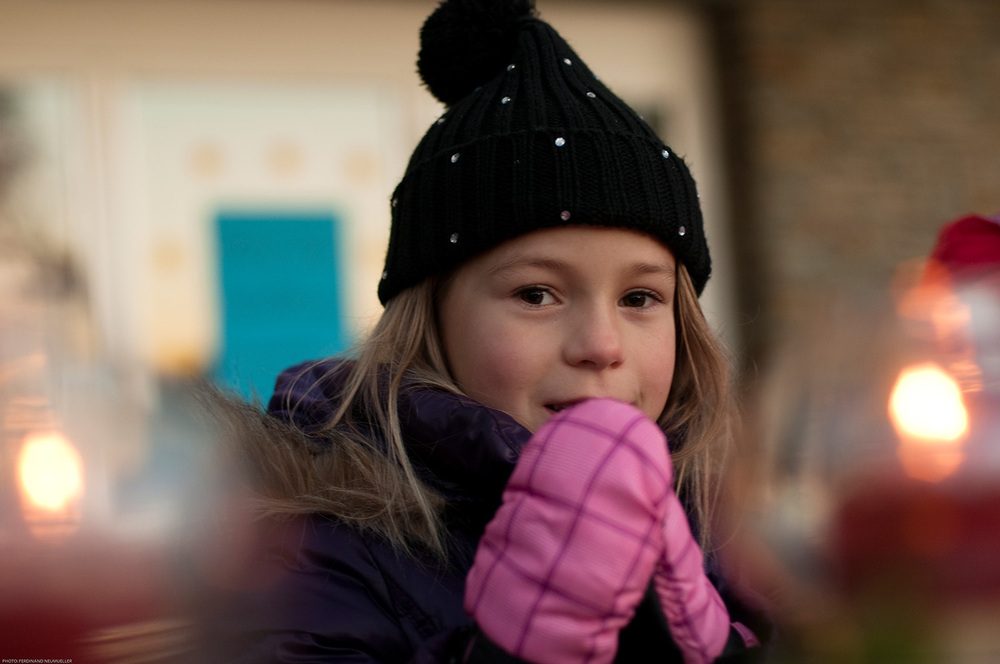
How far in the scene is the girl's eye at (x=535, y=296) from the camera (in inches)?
51.3

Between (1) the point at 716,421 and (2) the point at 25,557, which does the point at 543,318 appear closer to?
(1) the point at 716,421

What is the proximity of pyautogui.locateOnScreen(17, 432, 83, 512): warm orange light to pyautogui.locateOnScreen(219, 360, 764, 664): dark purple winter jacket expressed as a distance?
21 cm

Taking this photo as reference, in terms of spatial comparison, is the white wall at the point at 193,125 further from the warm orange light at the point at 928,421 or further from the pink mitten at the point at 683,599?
the warm orange light at the point at 928,421

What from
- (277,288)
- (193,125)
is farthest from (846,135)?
(193,125)

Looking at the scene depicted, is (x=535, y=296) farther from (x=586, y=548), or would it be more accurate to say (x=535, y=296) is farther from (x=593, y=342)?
(x=586, y=548)

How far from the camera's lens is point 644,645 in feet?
2.66

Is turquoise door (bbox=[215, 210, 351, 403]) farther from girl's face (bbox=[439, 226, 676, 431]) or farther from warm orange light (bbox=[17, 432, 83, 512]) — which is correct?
warm orange light (bbox=[17, 432, 83, 512])

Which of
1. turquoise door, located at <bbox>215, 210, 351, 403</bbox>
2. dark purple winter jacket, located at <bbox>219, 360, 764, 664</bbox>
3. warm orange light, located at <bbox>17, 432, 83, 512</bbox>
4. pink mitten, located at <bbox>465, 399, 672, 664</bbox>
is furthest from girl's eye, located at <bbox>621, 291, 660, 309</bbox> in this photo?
turquoise door, located at <bbox>215, 210, 351, 403</bbox>

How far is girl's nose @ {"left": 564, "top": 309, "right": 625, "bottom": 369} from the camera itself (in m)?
1.24

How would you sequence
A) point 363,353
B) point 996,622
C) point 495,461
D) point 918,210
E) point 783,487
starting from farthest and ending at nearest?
point 918,210
point 363,353
point 495,461
point 783,487
point 996,622

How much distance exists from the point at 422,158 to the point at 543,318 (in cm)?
41

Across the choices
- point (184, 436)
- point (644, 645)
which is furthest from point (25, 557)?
point (644, 645)

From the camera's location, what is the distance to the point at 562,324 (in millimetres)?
1278

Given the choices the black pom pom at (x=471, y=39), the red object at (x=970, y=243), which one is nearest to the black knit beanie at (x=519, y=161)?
the black pom pom at (x=471, y=39)
